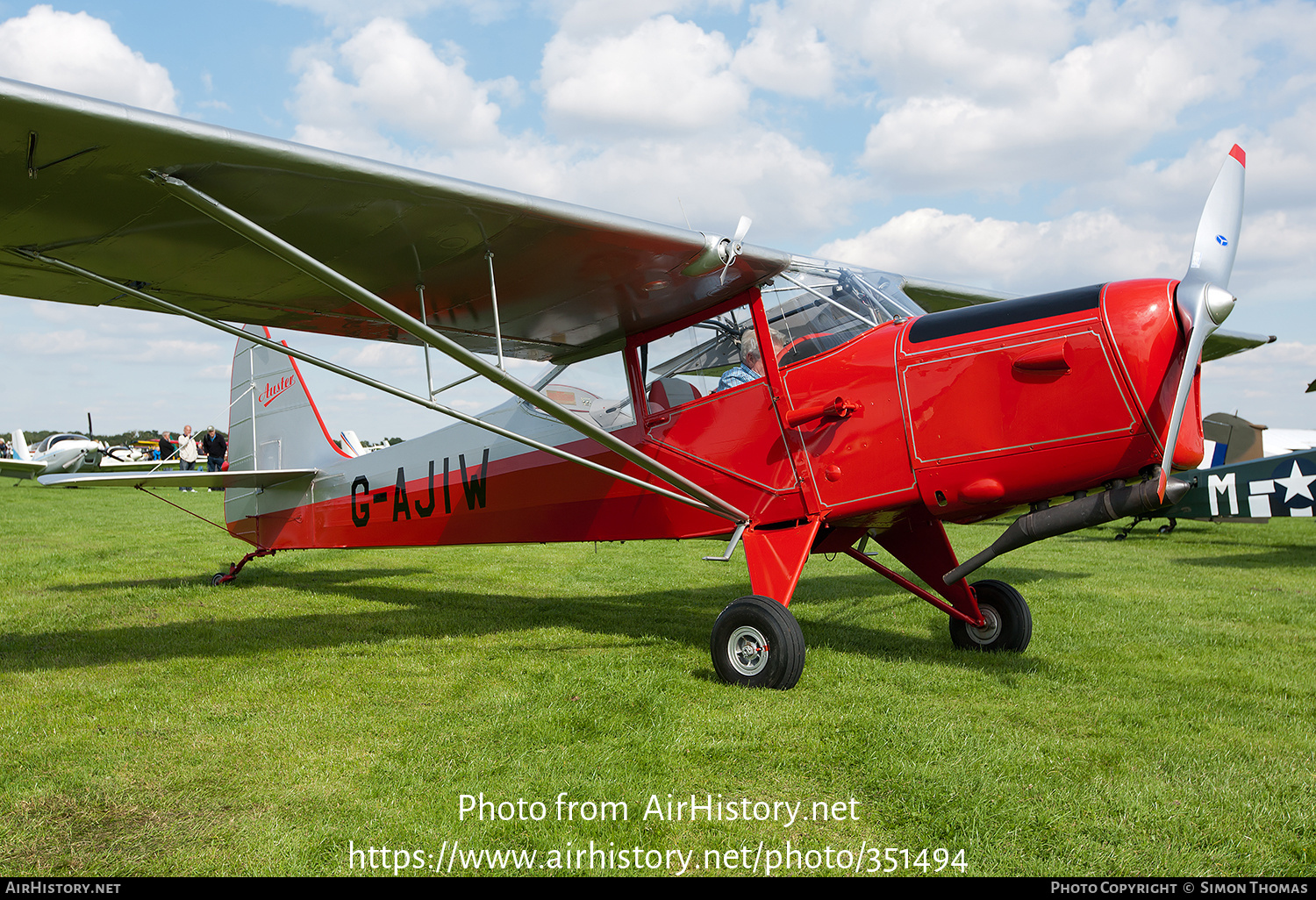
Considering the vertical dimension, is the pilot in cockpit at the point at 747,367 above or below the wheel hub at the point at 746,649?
above

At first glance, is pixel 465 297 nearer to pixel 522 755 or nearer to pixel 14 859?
pixel 522 755

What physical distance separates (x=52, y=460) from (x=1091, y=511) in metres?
23.5

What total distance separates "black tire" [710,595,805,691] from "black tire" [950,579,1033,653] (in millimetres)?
1746

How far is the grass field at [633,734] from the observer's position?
2.72m

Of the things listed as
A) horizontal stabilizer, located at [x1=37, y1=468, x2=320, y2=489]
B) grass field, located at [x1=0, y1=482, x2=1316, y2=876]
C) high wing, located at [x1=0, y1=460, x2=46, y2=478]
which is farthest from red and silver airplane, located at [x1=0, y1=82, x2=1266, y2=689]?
high wing, located at [x1=0, y1=460, x2=46, y2=478]

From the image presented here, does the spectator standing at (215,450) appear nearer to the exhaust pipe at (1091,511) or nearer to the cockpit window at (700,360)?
the cockpit window at (700,360)

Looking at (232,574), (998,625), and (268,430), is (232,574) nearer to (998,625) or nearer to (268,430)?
(268,430)

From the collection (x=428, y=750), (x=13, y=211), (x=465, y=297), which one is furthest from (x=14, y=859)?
(x=465, y=297)

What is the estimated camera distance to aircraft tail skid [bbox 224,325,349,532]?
841cm

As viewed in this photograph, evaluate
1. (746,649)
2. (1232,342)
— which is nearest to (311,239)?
(746,649)

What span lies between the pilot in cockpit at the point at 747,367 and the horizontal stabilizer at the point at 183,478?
13.3 feet

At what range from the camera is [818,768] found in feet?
11.0

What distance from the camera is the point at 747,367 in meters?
5.42

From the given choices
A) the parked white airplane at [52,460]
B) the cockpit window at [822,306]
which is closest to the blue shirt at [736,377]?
the cockpit window at [822,306]
